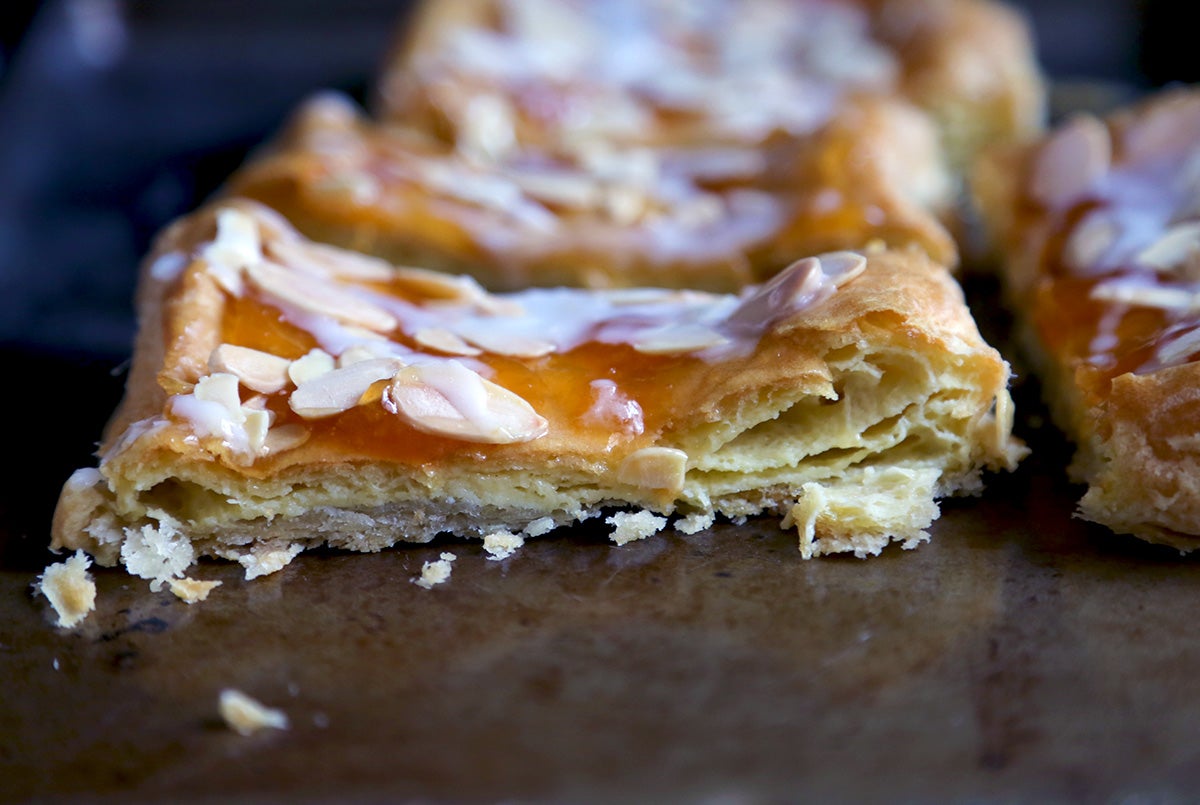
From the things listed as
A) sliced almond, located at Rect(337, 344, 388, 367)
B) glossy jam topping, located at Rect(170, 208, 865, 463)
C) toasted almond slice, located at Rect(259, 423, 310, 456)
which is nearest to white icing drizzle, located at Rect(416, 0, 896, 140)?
glossy jam topping, located at Rect(170, 208, 865, 463)

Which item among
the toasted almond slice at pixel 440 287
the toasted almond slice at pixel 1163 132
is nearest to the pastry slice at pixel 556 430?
the toasted almond slice at pixel 440 287

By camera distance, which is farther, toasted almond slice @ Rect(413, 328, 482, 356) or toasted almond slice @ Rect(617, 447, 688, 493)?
toasted almond slice @ Rect(413, 328, 482, 356)

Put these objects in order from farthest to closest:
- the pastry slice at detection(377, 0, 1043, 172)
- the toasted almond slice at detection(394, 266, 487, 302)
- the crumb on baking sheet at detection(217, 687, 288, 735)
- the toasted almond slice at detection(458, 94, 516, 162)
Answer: the pastry slice at detection(377, 0, 1043, 172), the toasted almond slice at detection(458, 94, 516, 162), the toasted almond slice at detection(394, 266, 487, 302), the crumb on baking sheet at detection(217, 687, 288, 735)

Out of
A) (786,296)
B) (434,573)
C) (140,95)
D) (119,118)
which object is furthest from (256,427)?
(140,95)

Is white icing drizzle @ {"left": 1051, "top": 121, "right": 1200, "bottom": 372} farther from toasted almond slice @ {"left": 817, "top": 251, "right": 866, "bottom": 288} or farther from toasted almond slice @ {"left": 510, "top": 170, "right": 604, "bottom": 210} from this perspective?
toasted almond slice @ {"left": 510, "top": 170, "right": 604, "bottom": 210}

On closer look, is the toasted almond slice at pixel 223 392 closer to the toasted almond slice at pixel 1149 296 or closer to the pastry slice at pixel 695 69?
the pastry slice at pixel 695 69

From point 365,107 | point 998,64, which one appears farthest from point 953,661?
point 365,107

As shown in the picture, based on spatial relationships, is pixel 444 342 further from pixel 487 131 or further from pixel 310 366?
pixel 487 131
